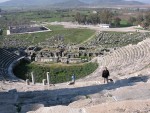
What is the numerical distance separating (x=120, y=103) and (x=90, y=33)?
7867cm

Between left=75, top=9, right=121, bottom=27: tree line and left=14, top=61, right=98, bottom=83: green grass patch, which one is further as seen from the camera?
left=75, top=9, right=121, bottom=27: tree line

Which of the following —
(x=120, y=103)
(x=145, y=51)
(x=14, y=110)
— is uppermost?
(x=120, y=103)

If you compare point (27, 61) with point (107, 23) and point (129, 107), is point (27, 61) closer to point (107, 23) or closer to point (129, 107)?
point (129, 107)

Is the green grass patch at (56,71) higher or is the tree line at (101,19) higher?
the tree line at (101,19)

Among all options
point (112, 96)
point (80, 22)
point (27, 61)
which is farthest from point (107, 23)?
point (112, 96)

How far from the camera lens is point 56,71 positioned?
38.2 m

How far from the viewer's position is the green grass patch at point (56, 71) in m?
34.7

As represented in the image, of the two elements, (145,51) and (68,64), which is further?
(68,64)

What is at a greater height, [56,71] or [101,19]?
[101,19]

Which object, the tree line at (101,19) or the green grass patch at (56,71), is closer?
the green grass patch at (56,71)

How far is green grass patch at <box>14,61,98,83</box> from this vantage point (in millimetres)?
34719

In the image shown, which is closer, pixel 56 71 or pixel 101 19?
pixel 56 71

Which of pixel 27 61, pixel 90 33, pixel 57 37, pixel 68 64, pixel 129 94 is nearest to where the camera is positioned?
pixel 129 94

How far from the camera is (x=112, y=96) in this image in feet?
30.3
